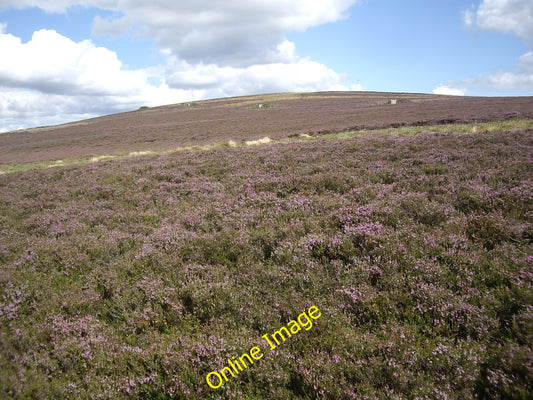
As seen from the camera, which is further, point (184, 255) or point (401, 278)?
point (184, 255)

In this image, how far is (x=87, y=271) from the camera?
20.6 feet

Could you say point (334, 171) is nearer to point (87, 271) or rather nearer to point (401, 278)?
point (401, 278)

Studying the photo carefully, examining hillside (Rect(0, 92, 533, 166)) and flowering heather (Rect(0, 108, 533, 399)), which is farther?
hillside (Rect(0, 92, 533, 166))

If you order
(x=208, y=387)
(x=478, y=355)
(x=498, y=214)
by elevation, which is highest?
(x=498, y=214)

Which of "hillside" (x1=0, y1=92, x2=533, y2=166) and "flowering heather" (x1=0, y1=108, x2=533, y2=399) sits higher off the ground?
"hillside" (x1=0, y1=92, x2=533, y2=166)

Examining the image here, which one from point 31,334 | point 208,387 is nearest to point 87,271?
point 31,334

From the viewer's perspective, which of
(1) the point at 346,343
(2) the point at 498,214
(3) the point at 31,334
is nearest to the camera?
(1) the point at 346,343

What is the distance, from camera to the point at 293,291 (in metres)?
4.66

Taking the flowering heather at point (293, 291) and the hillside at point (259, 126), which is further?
the hillside at point (259, 126)

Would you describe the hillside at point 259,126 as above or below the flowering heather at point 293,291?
above

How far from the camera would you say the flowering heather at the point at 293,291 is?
10.7 ft

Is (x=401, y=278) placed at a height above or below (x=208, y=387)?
above

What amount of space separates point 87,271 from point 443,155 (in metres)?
11.7

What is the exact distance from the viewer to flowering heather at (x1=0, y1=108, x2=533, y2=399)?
3.26 m
